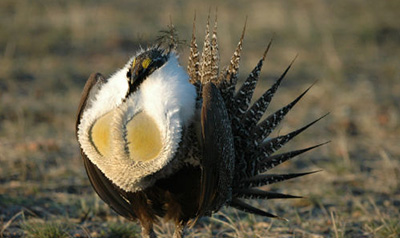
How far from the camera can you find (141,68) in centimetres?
250

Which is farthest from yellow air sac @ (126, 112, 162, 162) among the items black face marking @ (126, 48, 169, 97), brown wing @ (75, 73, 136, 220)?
brown wing @ (75, 73, 136, 220)

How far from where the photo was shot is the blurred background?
352cm

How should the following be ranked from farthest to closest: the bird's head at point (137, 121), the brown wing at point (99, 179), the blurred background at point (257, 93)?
the blurred background at point (257, 93)
the brown wing at point (99, 179)
the bird's head at point (137, 121)

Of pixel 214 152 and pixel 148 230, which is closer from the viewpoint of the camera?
pixel 214 152

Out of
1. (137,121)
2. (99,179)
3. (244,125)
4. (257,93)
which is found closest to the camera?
(137,121)

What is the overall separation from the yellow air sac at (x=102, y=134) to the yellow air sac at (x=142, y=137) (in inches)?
3.3

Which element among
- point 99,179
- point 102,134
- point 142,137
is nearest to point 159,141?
point 142,137

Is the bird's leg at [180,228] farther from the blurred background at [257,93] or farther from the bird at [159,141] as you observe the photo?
the blurred background at [257,93]

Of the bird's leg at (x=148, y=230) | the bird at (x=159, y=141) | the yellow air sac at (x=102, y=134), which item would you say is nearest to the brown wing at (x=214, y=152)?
the bird at (x=159, y=141)

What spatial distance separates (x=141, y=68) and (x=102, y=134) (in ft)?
0.96

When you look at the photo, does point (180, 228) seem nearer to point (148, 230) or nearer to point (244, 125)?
point (148, 230)

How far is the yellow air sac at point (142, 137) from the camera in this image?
242 centimetres

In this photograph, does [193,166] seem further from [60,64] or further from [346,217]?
[60,64]

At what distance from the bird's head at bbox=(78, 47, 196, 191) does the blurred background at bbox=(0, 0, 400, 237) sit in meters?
0.46
